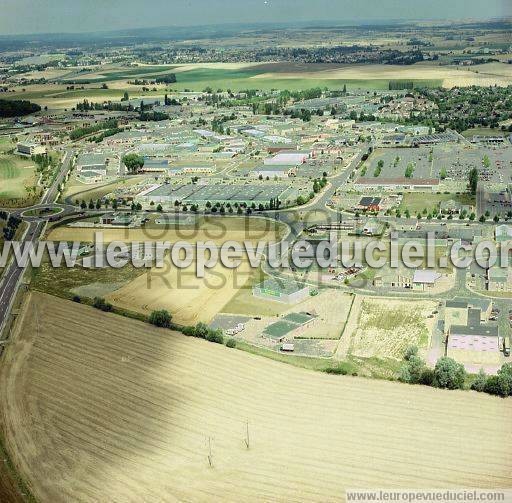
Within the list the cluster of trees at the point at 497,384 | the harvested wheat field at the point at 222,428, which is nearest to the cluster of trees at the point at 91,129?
the harvested wheat field at the point at 222,428

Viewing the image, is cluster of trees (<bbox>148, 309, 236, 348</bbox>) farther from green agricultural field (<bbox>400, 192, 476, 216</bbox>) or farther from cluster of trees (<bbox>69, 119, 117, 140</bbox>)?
cluster of trees (<bbox>69, 119, 117, 140</bbox>)

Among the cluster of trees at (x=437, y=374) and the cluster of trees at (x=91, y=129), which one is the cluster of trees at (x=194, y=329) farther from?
the cluster of trees at (x=91, y=129)

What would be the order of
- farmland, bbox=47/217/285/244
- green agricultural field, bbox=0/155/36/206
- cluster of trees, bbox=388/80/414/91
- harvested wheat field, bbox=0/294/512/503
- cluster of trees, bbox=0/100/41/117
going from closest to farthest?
harvested wheat field, bbox=0/294/512/503
farmland, bbox=47/217/285/244
green agricultural field, bbox=0/155/36/206
cluster of trees, bbox=0/100/41/117
cluster of trees, bbox=388/80/414/91

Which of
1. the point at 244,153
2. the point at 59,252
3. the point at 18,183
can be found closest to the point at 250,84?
the point at 244,153

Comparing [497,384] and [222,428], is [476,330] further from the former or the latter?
[222,428]

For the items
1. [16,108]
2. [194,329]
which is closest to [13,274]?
[194,329]

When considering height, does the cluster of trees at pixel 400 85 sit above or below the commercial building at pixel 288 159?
above

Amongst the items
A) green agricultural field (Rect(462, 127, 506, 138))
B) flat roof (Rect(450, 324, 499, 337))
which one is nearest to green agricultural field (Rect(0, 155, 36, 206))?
flat roof (Rect(450, 324, 499, 337))
